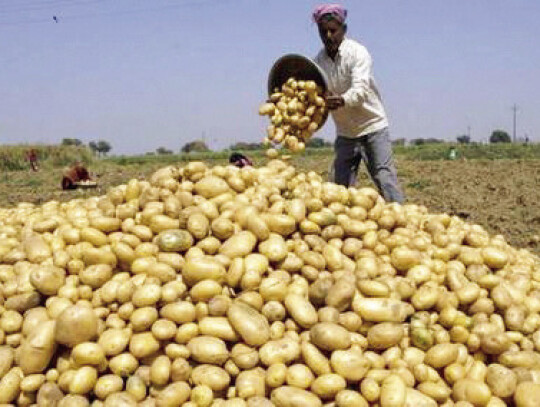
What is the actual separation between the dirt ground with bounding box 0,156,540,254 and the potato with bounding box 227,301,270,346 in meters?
5.33

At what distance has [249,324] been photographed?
2885mm

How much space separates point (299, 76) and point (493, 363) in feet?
11.9

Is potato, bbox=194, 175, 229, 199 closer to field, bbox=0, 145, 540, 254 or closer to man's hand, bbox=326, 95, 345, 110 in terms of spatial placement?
man's hand, bbox=326, 95, 345, 110

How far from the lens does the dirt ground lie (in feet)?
29.2

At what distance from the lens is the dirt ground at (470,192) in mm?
8898

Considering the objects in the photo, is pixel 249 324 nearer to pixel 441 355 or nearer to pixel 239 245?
pixel 239 245

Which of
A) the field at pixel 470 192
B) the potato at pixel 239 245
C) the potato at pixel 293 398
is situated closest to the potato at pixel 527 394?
the potato at pixel 293 398

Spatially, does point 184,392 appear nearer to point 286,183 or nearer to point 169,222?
point 169,222

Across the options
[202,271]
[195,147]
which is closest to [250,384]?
[202,271]

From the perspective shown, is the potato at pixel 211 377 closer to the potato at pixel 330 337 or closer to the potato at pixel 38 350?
the potato at pixel 330 337

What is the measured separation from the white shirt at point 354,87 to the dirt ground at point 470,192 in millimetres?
2934

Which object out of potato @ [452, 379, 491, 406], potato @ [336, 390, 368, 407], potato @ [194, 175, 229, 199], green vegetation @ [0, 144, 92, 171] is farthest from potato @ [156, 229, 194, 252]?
green vegetation @ [0, 144, 92, 171]

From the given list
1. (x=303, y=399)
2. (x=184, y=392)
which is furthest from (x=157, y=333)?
(x=303, y=399)

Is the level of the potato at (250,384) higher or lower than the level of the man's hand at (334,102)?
lower
